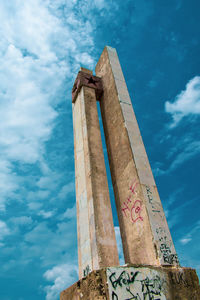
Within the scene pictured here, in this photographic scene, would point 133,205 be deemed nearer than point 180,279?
No

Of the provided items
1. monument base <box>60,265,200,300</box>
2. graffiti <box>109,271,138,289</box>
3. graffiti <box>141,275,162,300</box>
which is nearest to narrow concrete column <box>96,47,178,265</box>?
monument base <box>60,265,200,300</box>

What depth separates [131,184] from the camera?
579cm

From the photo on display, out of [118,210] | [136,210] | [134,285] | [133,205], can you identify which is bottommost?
[134,285]

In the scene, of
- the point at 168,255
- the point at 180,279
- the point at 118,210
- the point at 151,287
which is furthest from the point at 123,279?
the point at 118,210

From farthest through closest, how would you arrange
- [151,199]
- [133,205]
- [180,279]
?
[133,205]
[151,199]
[180,279]

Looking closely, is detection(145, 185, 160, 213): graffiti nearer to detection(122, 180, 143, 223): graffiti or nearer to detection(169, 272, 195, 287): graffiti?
detection(122, 180, 143, 223): graffiti

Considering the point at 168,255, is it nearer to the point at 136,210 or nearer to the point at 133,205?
the point at 136,210

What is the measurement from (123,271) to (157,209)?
7.65ft

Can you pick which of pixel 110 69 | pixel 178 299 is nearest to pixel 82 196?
pixel 178 299

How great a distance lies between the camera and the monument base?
290cm

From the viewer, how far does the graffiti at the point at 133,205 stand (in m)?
5.29

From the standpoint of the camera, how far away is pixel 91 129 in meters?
7.30

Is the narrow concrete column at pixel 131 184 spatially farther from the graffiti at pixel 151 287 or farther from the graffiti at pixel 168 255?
the graffiti at pixel 151 287

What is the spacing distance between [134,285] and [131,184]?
2898mm
